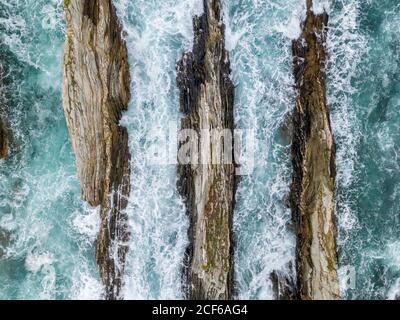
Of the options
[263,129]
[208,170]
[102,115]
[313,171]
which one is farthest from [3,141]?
[313,171]

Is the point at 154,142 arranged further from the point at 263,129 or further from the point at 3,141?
the point at 3,141

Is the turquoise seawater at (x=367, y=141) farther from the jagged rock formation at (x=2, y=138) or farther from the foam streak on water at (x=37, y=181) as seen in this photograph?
the jagged rock formation at (x=2, y=138)

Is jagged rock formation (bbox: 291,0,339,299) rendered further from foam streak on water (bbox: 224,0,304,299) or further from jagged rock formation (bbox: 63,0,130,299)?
jagged rock formation (bbox: 63,0,130,299)

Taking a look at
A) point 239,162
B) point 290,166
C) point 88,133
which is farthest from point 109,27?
point 290,166

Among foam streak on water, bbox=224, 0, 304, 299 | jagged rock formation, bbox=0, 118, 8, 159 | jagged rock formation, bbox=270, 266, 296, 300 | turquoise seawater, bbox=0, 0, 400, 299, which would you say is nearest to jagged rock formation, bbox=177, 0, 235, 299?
turquoise seawater, bbox=0, 0, 400, 299

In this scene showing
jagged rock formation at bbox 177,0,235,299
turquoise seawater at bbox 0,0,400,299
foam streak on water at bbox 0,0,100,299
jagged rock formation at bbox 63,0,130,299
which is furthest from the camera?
foam streak on water at bbox 0,0,100,299

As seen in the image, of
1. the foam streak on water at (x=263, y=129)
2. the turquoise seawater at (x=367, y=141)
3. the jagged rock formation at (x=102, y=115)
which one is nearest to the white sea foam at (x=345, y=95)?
the turquoise seawater at (x=367, y=141)
